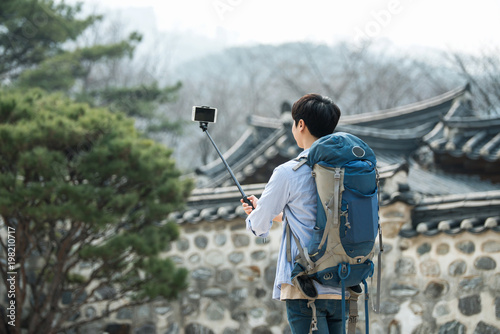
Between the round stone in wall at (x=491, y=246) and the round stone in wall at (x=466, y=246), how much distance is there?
115 mm

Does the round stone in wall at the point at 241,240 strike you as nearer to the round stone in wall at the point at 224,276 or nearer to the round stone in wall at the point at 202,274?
the round stone in wall at the point at 224,276

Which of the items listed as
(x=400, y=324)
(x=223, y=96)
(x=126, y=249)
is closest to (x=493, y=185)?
(x=400, y=324)

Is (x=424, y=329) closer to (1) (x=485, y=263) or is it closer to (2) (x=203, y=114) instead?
(1) (x=485, y=263)

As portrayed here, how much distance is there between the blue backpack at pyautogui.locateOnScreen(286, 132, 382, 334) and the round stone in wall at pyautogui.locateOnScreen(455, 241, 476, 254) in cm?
382

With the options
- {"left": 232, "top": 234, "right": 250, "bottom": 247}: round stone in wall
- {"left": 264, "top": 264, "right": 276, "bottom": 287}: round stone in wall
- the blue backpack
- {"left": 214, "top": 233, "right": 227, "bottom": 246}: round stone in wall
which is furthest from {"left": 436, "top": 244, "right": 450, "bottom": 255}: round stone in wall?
the blue backpack

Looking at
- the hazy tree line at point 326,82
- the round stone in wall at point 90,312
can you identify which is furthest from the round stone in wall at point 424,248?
the hazy tree line at point 326,82

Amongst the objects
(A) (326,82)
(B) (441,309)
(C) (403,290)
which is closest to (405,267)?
(C) (403,290)

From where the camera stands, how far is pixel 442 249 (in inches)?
243

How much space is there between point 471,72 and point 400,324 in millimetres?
14057

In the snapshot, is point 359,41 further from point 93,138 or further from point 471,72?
point 93,138

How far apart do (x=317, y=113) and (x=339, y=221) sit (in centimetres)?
55

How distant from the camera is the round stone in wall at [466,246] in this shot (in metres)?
5.93

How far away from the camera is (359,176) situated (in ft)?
8.24

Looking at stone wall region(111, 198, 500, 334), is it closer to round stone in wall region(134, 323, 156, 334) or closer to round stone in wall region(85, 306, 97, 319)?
round stone in wall region(134, 323, 156, 334)
